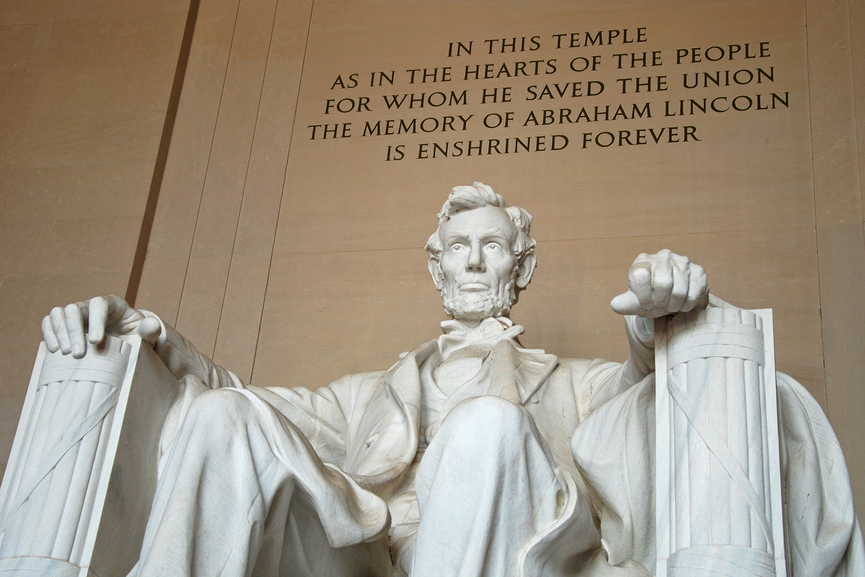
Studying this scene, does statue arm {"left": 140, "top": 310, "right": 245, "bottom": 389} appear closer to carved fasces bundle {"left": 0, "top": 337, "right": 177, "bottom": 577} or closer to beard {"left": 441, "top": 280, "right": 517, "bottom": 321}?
carved fasces bundle {"left": 0, "top": 337, "right": 177, "bottom": 577}

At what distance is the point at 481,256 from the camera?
5074mm

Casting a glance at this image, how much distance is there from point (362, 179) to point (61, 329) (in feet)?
10.5

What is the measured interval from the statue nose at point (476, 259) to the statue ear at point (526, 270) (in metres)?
0.22

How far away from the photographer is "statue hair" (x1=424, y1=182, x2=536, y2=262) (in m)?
5.18

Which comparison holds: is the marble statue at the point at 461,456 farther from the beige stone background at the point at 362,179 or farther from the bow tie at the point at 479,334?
the beige stone background at the point at 362,179

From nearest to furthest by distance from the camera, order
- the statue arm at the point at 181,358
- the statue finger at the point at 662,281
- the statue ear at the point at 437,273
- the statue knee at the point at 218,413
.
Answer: the statue knee at the point at 218,413, the statue finger at the point at 662,281, the statue arm at the point at 181,358, the statue ear at the point at 437,273

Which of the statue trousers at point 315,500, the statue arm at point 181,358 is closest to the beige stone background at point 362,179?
the statue arm at point 181,358

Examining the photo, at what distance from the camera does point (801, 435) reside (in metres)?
3.85

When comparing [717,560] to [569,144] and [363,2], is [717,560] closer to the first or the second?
[569,144]

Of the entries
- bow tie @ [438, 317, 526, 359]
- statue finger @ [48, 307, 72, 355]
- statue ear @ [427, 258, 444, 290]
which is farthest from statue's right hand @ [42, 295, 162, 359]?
statue ear @ [427, 258, 444, 290]

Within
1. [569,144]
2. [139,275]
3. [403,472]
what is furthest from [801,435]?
[139,275]

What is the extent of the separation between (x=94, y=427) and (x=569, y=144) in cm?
366

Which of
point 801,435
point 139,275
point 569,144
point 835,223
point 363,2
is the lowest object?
point 801,435

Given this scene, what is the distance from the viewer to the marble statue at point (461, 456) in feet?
10.3
